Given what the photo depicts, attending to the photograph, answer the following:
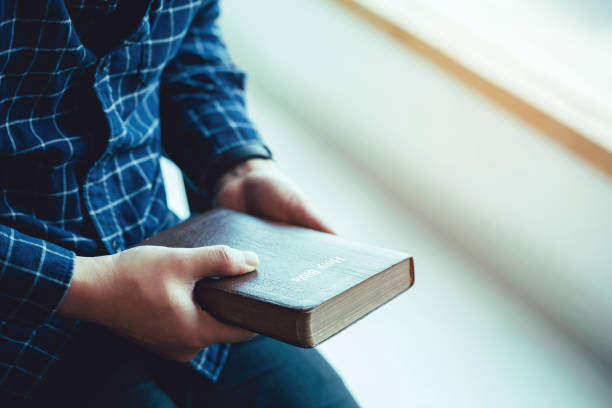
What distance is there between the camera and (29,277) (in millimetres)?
525

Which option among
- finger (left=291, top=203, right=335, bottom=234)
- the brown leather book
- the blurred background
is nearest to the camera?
the brown leather book

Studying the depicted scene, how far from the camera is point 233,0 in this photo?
6.17ft

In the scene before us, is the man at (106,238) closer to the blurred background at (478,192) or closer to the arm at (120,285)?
the arm at (120,285)

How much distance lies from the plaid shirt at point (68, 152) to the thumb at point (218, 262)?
0.41 feet

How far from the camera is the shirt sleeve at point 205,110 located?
2.54ft

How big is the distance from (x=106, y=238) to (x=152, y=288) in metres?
0.13

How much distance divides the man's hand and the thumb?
18cm

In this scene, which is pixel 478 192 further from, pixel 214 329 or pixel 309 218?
pixel 214 329

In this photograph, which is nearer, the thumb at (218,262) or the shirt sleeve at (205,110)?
the thumb at (218,262)

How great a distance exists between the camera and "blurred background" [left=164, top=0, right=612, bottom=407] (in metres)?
0.98

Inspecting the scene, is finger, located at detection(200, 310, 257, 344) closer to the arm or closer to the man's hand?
the arm

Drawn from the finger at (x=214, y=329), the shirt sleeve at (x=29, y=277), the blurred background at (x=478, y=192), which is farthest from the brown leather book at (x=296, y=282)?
the blurred background at (x=478, y=192)

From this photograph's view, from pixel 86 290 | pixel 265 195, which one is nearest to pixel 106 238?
pixel 86 290

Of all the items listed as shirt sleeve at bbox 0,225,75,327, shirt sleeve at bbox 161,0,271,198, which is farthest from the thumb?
shirt sleeve at bbox 161,0,271,198
